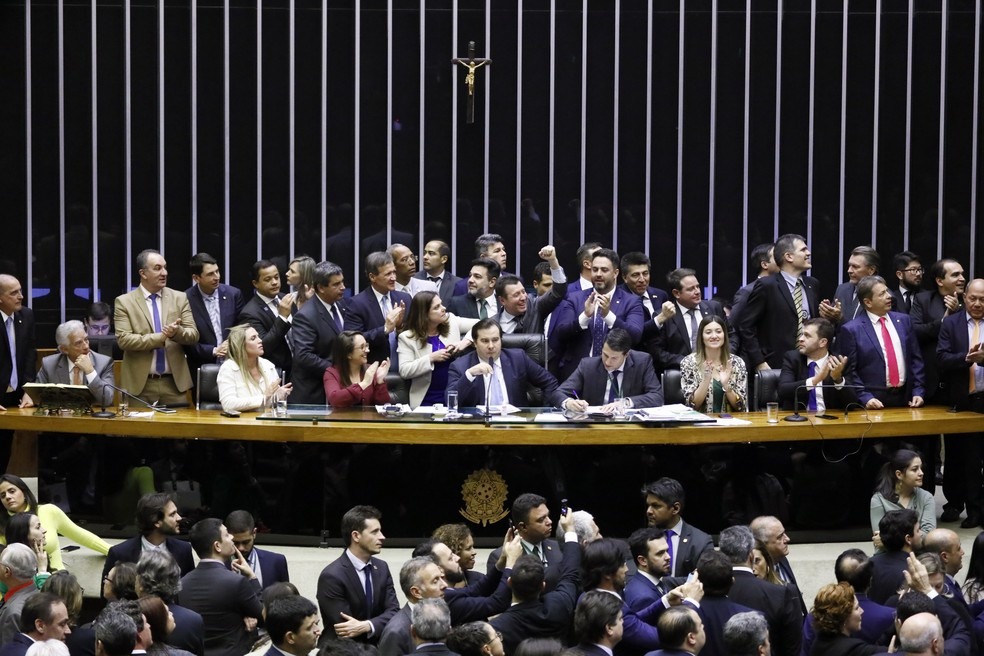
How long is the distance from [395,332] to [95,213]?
3.95 m

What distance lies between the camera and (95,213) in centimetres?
1202

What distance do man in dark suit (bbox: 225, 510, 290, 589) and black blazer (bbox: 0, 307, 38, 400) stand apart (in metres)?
3.19

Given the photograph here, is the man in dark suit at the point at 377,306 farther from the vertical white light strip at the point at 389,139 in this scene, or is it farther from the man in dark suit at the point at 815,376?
the vertical white light strip at the point at 389,139

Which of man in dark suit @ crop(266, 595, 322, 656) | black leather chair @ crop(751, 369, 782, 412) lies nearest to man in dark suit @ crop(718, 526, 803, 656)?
man in dark suit @ crop(266, 595, 322, 656)

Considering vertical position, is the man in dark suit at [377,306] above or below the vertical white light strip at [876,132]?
below

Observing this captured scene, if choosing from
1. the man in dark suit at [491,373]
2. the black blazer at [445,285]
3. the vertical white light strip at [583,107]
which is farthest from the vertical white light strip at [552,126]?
the man in dark suit at [491,373]

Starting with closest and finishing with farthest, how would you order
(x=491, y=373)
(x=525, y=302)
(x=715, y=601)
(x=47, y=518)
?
(x=715, y=601) < (x=47, y=518) < (x=491, y=373) < (x=525, y=302)

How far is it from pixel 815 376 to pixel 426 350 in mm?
2219

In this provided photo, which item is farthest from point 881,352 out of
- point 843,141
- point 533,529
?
point 843,141

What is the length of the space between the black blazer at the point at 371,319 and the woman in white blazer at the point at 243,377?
72 centimetres

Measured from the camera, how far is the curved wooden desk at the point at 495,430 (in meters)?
8.30

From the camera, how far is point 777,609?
20.3 feet

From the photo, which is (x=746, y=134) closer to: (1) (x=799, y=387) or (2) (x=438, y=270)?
(2) (x=438, y=270)

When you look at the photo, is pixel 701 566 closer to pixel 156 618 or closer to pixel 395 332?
pixel 156 618
